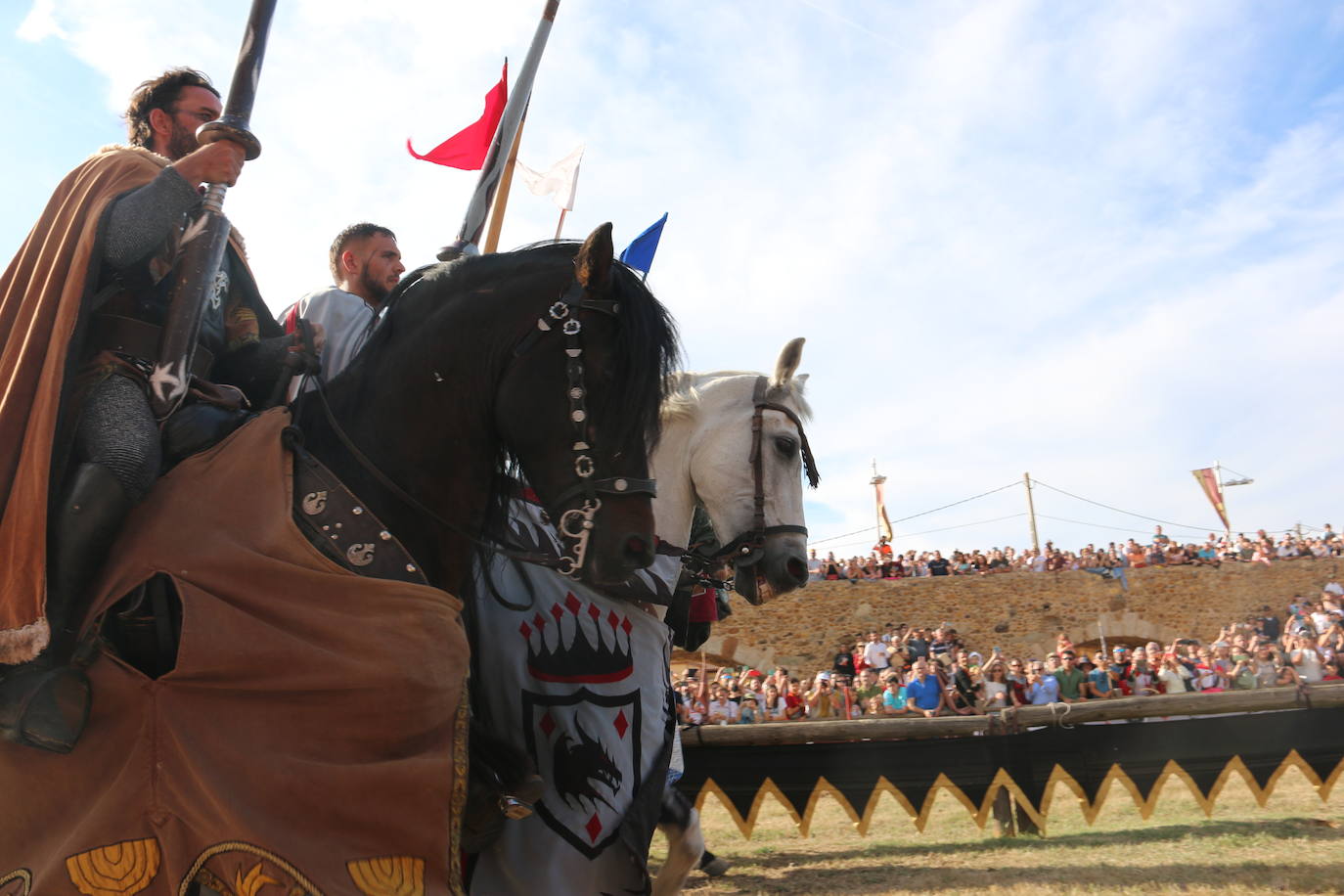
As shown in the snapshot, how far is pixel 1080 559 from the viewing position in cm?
2994

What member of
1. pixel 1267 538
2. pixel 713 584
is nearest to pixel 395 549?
pixel 713 584

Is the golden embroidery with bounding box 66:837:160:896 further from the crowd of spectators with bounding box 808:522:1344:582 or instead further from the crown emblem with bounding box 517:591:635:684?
the crowd of spectators with bounding box 808:522:1344:582

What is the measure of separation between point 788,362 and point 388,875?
139 inches

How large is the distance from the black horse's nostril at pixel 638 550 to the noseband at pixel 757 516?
85.5 inches

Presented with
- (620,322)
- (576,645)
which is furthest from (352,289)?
(620,322)

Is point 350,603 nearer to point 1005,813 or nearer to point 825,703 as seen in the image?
point 1005,813

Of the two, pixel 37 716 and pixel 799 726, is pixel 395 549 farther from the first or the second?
pixel 799 726

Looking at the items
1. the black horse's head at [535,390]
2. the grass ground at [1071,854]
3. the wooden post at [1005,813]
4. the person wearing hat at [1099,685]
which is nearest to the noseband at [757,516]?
the black horse's head at [535,390]

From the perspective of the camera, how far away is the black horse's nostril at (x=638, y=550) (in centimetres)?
218

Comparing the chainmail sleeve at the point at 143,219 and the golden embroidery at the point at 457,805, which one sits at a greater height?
the chainmail sleeve at the point at 143,219

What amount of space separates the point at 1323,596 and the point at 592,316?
30909 mm

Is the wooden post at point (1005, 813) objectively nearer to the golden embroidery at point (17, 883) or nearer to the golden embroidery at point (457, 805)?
the golden embroidery at point (457, 805)

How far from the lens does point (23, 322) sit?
2.23 metres

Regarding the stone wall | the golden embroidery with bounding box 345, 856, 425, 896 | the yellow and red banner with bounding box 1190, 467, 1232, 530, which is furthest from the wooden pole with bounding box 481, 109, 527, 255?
the yellow and red banner with bounding box 1190, 467, 1232, 530
